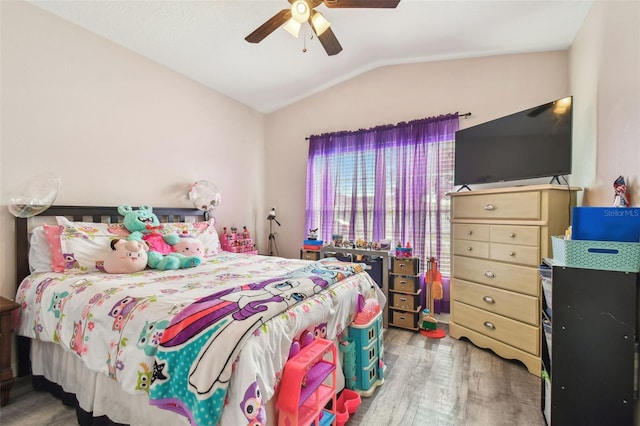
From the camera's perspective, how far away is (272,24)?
2.02m

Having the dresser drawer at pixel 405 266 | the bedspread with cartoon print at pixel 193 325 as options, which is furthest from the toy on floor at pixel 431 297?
the bedspread with cartoon print at pixel 193 325

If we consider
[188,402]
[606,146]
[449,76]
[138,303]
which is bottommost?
[188,402]

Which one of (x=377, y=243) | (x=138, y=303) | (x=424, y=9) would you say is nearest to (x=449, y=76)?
(x=424, y=9)

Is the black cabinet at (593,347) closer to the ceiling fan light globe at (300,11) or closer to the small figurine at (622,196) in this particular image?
the small figurine at (622,196)

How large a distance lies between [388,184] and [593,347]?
243 cm

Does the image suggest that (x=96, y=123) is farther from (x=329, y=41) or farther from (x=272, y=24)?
(x=329, y=41)

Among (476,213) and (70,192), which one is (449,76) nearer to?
(476,213)

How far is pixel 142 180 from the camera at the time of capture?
2807 mm

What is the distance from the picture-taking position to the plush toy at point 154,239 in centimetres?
218

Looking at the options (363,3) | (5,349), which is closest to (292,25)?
(363,3)

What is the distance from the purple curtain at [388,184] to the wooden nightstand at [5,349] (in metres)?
2.86

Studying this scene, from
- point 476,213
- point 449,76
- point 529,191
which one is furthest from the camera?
point 449,76

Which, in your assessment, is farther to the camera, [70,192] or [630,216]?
[70,192]

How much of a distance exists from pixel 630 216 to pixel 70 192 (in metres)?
3.53
